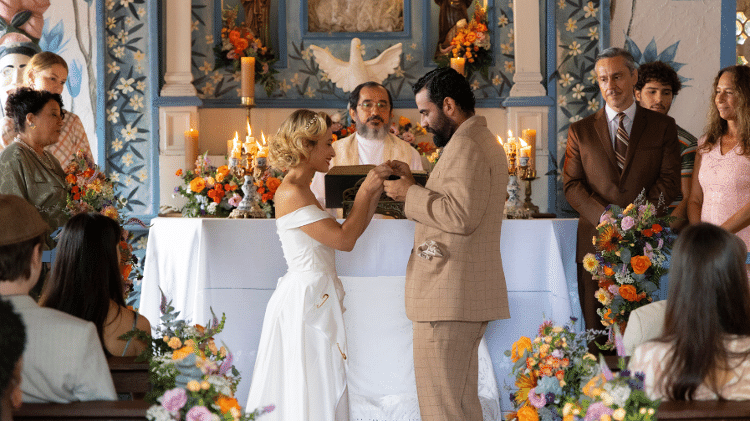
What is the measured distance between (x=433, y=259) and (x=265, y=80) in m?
3.42

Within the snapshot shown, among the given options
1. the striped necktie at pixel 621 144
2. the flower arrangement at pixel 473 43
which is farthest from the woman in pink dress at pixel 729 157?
the flower arrangement at pixel 473 43

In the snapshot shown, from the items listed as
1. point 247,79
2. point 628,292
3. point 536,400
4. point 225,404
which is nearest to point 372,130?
point 247,79

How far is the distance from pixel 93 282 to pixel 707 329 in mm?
1811

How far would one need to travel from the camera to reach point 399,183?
110 inches

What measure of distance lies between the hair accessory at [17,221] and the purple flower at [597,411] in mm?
1405

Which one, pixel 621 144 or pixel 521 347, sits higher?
pixel 621 144

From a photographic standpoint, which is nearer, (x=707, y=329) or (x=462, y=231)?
(x=707, y=329)

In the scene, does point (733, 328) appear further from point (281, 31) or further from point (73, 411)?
point (281, 31)

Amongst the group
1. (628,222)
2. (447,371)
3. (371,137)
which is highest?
(371,137)

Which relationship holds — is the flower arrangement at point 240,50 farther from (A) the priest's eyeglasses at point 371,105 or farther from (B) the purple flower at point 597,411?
(B) the purple flower at point 597,411

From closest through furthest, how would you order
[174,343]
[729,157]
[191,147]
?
[174,343] < [729,157] < [191,147]

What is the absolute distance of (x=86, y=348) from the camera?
177cm

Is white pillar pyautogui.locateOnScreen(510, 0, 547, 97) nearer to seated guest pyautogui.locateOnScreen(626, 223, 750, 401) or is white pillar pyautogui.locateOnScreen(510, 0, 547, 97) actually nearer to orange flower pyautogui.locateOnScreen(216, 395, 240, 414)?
seated guest pyautogui.locateOnScreen(626, 223, 750, 401)

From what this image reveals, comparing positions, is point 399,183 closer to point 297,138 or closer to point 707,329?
point 297,138
